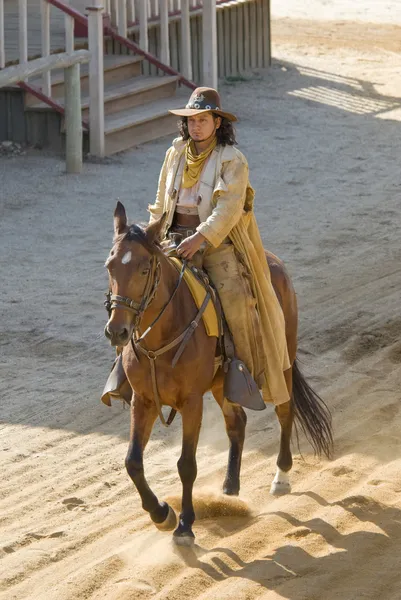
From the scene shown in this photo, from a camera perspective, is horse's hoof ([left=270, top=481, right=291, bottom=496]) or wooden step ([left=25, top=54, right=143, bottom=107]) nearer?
horse's hoof ([left=270, top=481, right=291, bottom=496])

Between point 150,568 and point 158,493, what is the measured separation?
104 cm

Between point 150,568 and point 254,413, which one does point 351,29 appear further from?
point 150,568

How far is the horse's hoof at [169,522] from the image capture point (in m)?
5.86

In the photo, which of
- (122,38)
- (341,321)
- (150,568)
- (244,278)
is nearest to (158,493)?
(150,568)

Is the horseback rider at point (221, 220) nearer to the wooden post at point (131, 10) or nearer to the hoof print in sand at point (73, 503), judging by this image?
the hoof print in sand at point (73, 503)

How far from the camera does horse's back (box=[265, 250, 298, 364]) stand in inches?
269

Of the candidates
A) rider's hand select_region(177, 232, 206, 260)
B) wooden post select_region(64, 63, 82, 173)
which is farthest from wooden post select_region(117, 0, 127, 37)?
rider's hand select_region(177, 232, 206, 260)

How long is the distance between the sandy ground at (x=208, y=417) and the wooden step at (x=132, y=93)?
0.74 meters

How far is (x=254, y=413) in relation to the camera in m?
7.95

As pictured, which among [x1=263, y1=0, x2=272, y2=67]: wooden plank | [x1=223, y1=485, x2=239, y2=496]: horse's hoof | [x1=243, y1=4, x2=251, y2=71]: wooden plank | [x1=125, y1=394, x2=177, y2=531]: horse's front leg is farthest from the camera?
[x1=263, y1=0, x2=272, y2=67]: wooden plank

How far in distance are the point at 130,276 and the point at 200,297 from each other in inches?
29.4

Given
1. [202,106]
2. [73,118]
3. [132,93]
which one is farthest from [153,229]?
[132,93]

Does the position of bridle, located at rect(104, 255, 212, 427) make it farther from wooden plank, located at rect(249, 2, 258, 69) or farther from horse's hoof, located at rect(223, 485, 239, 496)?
wooden plank, located at rect(249, 2, 258, 69)

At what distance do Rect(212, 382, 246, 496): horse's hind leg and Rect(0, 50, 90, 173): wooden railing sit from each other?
7.81 metres
